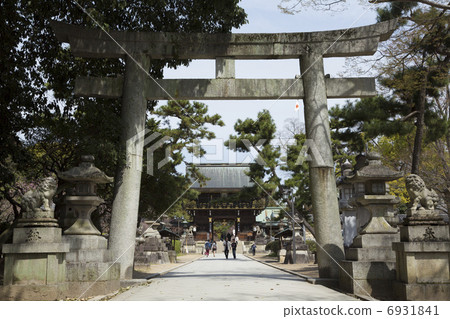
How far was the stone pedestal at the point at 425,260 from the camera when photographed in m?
6.74

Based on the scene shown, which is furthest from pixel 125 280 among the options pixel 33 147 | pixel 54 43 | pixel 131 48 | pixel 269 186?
pixel 269 186

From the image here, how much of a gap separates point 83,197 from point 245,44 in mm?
5826

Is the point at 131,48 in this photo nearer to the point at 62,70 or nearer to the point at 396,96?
the point at 62,70

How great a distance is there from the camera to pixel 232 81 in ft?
35.7

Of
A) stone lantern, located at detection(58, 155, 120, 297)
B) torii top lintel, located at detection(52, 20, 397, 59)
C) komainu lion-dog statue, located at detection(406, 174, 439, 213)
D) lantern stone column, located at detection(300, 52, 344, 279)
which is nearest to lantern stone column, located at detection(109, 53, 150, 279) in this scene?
torii top lintel, located at detection(52, 20, 397, 59)

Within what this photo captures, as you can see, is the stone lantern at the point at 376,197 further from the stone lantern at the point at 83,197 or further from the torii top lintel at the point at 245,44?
the stone lantern at the point at 83,197

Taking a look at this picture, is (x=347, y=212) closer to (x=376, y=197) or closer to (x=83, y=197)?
(x=376, y=197)

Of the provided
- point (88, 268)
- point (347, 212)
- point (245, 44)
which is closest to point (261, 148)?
point (347, 212)

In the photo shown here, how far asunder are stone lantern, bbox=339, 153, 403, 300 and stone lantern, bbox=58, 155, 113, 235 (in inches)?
214

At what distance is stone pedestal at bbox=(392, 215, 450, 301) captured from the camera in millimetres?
6738

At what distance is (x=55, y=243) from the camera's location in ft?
23.0

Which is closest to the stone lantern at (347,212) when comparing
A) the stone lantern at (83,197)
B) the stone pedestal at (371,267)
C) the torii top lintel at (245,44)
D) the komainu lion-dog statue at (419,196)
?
the torii top lintel at (245,44)

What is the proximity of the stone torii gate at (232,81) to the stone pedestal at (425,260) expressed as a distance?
324 cm

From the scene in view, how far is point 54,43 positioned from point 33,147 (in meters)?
5.73
